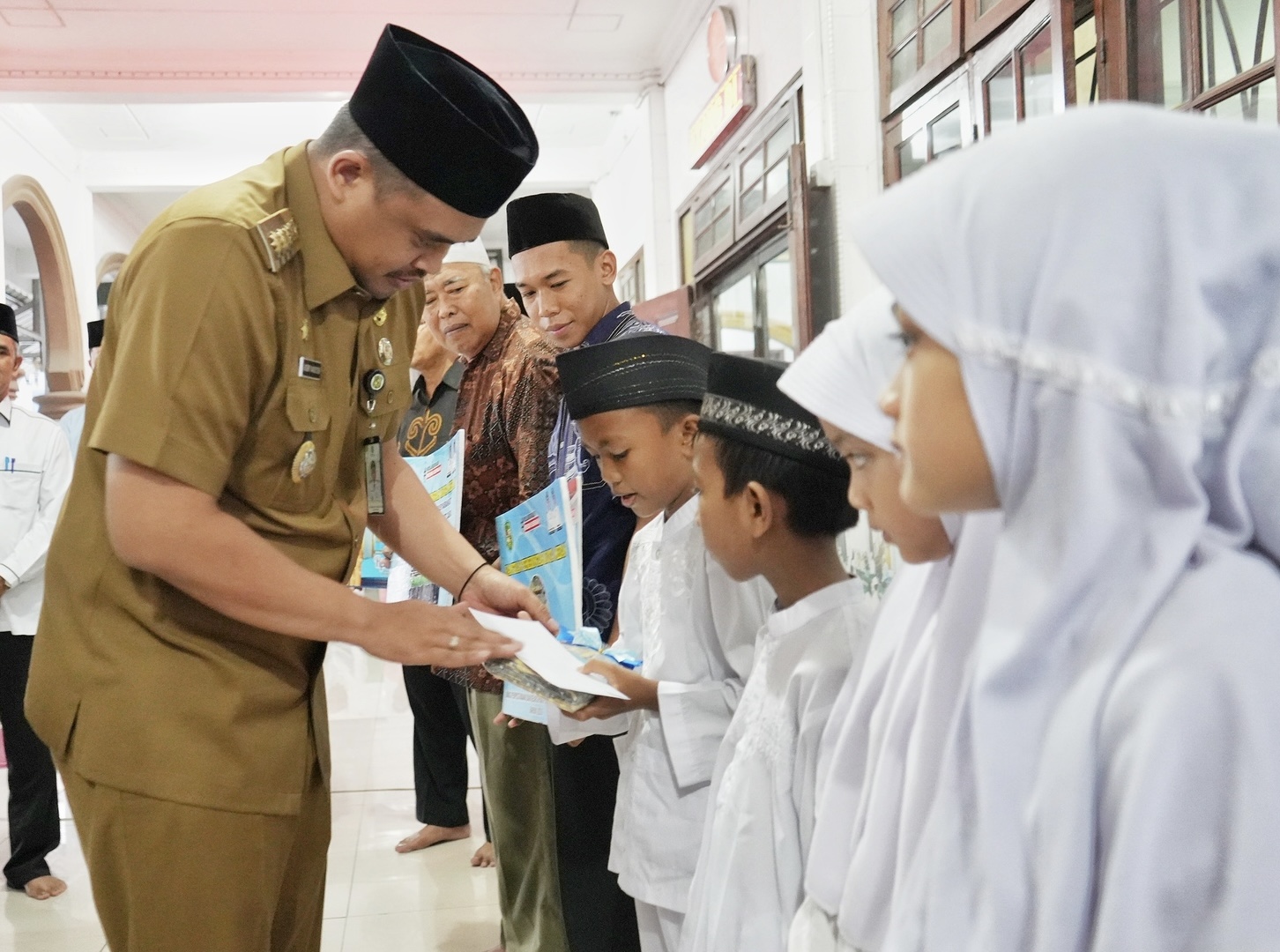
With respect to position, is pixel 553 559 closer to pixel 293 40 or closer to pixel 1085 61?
pixel 1085 61

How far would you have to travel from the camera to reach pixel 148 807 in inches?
50.8

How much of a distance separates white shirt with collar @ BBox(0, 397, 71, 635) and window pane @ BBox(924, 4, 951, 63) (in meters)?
3.22

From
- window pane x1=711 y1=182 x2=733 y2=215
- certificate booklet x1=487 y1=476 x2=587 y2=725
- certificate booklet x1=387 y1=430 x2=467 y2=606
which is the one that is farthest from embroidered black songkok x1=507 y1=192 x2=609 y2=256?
window pane x1=711 y1=182 x2=733 y2=215

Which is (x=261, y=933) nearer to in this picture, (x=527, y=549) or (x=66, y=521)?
(x=66, y=521)

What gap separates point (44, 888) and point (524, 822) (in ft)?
6.42

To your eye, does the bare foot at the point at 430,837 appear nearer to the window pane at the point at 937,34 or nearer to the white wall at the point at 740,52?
the window pane at the point at 937,34

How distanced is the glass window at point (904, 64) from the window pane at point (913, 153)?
214mm

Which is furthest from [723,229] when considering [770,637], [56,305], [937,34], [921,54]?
[56,305]

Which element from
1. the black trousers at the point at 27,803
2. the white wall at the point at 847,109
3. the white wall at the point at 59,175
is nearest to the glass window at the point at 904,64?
the white wall at the point at 847,109

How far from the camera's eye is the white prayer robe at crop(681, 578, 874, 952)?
1.26 m

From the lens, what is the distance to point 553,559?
1.91 metres

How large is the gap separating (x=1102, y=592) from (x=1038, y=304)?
0.19m

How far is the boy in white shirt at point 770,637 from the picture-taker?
49.7 inches

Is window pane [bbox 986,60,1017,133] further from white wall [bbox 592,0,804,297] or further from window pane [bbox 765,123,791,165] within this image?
→ window pane [bbox 765,123,791,165]
